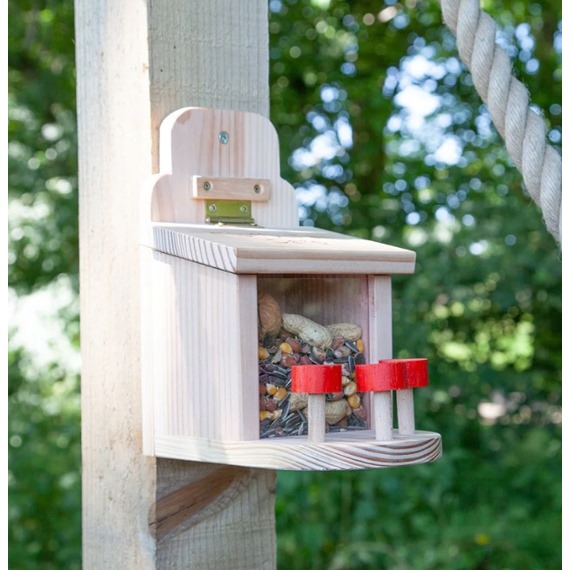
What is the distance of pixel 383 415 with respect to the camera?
0.90 m

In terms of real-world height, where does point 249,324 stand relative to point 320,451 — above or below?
above

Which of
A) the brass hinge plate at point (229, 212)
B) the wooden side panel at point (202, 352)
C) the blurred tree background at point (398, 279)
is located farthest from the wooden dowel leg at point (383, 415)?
the blurred tree background at point (398, 279)

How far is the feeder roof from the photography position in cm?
91

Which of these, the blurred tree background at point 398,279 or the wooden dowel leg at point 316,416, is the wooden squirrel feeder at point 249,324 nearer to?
the wooden dowel leg at point 316,416

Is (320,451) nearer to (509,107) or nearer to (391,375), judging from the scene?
(391,375)

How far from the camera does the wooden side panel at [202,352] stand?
3.03ft

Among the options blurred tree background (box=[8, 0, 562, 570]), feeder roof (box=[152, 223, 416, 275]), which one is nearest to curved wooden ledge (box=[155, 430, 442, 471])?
feeder roof (box=[152, 223, 416, 275])

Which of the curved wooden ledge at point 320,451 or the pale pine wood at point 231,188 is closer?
the curved wooden ledge at point 320,451

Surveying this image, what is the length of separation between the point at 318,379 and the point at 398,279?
7.31 ft

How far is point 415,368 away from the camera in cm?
92

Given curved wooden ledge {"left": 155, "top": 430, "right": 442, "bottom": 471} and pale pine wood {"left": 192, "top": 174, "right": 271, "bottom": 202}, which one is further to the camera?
pale pine wood {"left": 192, "top": 174, "right": 271, "bottom": 202}

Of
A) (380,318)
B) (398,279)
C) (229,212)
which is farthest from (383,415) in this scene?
(398,279)

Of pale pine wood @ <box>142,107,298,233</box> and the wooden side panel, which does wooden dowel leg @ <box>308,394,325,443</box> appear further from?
pale pine wood @ <box>142,107,298,233</box>

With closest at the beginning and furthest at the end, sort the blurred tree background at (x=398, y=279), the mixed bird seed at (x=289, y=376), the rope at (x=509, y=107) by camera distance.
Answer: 1. the rope at (x=509, y=107)
2. the mixed bird seed at (x=289, y=376)
3. the blurred tree background at (x=398, y=279)
